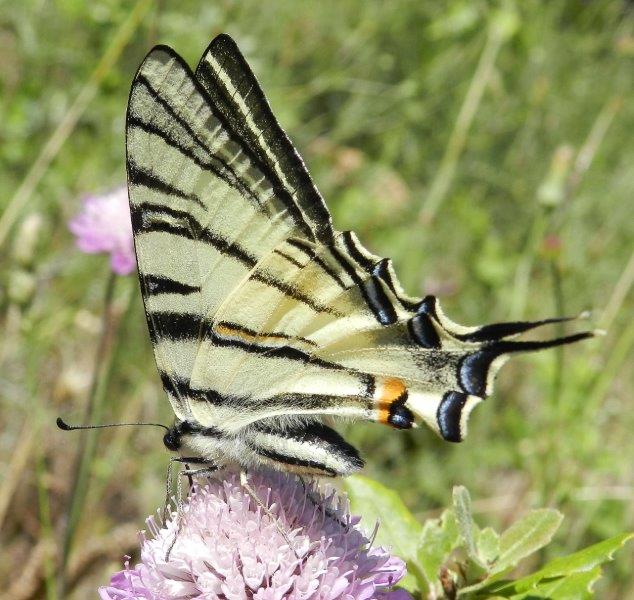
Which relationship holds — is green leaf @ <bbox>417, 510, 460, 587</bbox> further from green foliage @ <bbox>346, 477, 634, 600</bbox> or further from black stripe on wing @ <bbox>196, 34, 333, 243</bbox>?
black stripe on wing @ <bbox>196, 34, 333, 243</bbox>

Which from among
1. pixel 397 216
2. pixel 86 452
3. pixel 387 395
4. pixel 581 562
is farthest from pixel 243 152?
pixel 397 216

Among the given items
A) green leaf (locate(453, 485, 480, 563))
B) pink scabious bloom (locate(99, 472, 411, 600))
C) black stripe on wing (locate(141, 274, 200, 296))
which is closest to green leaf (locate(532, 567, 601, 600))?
green leaf (locate(453, 485, 480, 563))

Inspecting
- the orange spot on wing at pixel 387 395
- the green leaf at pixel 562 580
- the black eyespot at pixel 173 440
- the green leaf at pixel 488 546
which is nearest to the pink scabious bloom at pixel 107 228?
the black eyespot at pixel 173 440

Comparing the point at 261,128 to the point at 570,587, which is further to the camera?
the point at 261,128

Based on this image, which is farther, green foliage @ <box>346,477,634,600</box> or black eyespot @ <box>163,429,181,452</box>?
black eyespot @ <box>163,429,181,452</box>

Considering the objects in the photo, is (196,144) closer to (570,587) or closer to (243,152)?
(243,152)

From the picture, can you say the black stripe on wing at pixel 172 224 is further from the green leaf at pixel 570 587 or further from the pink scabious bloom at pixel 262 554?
the green leaf at pixel 570 587

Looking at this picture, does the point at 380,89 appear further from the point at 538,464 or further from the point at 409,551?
the point at 409,551
